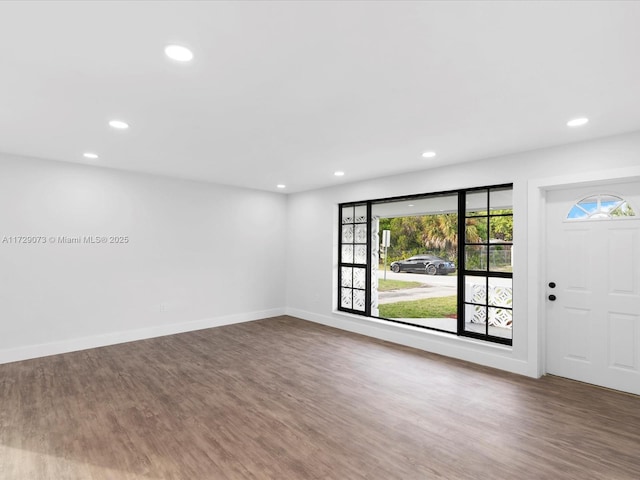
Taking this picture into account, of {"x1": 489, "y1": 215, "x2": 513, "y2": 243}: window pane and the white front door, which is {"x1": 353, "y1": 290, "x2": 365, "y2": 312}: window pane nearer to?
{"x1": 489, "y1": 215, "x2": 513, "y2": 243}: window pane

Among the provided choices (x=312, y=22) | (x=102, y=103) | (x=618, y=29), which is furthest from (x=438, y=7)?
(x=102, y=103)

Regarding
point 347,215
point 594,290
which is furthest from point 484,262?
point 347,215

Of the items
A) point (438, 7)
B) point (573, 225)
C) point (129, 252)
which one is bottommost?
point (129, 252)

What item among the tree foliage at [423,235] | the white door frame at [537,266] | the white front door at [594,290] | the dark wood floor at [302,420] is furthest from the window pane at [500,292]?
the tree foliage at [423,235]

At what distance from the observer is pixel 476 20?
164cm

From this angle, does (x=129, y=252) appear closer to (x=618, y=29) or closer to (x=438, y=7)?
(x=438, y=7)

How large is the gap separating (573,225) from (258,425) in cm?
384

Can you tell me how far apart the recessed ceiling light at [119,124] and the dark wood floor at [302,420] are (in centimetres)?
261

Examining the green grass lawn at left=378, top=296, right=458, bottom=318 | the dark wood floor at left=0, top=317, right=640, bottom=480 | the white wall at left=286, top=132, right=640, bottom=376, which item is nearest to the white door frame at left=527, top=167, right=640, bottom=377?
the white wall at left=286, top=132, right=640, bottom=376

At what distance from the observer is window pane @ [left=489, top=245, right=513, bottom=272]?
4039mm

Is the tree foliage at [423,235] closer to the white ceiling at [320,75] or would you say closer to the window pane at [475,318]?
the window pane at [475,318]

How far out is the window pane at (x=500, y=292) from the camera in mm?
4040

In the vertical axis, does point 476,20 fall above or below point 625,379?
above

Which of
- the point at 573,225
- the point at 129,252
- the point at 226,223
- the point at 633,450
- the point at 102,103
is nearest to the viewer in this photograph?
the point at 633,450
